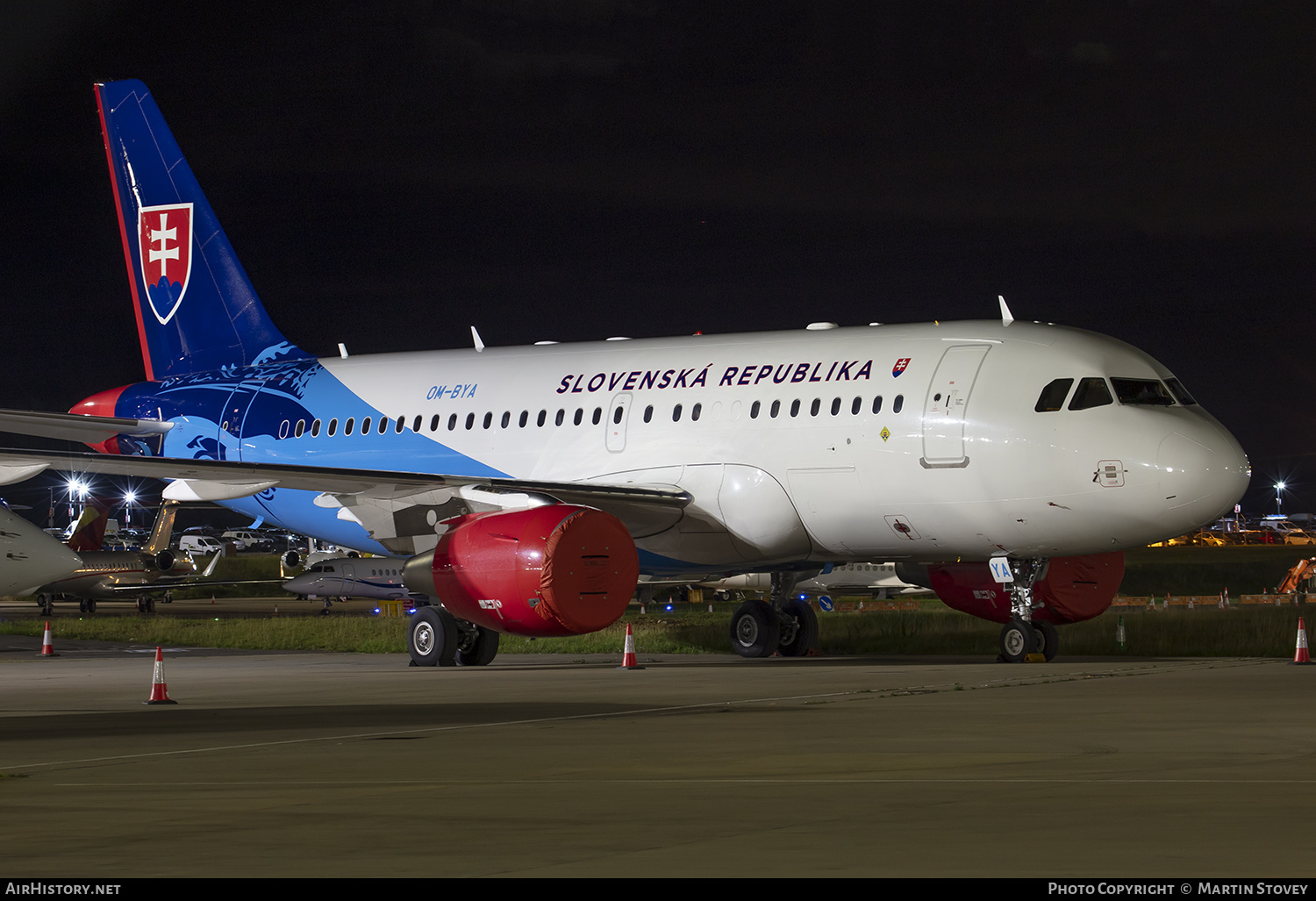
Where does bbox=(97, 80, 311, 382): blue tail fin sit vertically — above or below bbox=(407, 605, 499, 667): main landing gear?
above

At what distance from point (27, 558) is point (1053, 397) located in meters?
13.7

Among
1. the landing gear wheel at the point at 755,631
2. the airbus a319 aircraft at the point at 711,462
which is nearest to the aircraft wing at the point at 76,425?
the airbus a319 aircraft at the point at 711,462

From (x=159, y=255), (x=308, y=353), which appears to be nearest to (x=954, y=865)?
(x=308, y=353)

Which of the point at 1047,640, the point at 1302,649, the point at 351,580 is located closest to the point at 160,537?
the point at 351,580

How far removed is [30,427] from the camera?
30.1 m

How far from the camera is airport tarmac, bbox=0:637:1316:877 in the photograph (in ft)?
27.5

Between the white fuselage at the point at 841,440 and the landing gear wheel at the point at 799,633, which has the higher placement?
the white fuselage at the point at 841,440

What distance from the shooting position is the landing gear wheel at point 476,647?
28.0 m

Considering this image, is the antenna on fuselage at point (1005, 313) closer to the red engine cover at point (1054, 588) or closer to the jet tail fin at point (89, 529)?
the red engine cover at point (1054, 588)

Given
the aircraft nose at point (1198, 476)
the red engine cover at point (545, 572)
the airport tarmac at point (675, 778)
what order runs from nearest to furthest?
the airport tarmac at point (675, 778), the aircraft nose at point (1198, 476), the red engine cover at point (545, 572)

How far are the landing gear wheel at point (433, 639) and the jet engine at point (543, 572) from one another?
2543 mm

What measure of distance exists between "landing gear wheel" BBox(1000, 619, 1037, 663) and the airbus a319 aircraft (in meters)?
0.03

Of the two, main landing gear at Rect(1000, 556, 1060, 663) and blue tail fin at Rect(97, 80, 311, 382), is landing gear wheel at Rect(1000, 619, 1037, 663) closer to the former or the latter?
main landing gear at Rect(1000, 556, 1060, 663)

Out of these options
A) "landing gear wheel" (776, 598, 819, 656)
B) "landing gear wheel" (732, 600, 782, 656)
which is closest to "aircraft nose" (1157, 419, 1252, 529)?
"landing gear wheel" (776, 598, 819, 656)
